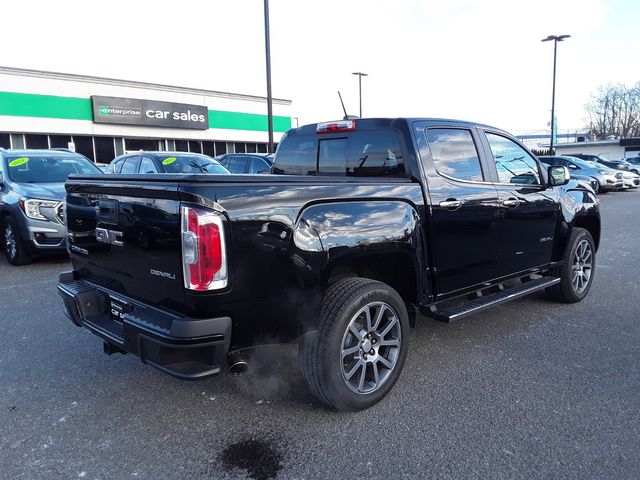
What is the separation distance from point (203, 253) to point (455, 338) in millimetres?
2794

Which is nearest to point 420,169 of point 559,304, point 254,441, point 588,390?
point 588,390

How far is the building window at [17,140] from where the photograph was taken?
26.5 metres

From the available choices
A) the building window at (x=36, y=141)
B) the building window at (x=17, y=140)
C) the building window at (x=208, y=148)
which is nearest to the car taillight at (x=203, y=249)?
the building window at (x=17, y=140)

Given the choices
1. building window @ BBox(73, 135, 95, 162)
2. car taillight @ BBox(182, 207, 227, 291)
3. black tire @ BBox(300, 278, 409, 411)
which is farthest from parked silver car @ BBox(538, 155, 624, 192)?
building window @ BBox(73, 135, 95, 162)

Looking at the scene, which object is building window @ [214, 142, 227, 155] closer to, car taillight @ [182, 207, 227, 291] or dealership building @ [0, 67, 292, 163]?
dealership building @ [0, 67, 292, 163]

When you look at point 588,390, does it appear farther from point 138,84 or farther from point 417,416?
point 138,84

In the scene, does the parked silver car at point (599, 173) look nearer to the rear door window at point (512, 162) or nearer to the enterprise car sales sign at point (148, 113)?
the rear door window at point (512, 162)

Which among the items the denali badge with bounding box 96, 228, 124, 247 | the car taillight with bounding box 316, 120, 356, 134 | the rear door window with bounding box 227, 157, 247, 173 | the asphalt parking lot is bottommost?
the asphalt parking lot

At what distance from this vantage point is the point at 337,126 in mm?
4199

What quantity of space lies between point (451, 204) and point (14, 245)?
6.77 meters

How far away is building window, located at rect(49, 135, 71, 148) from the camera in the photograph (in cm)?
2783

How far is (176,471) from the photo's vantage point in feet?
8.74

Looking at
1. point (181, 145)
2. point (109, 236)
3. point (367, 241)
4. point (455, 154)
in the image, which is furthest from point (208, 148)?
point (367, 241)

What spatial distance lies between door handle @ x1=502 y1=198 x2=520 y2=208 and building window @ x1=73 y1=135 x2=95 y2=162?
1137 inches
